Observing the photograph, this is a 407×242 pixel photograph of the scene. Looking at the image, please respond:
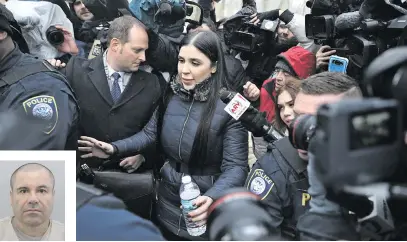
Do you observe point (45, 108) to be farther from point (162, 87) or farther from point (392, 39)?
point (392, 39)

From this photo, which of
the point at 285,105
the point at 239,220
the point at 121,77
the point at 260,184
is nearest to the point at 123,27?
the point at 121,77

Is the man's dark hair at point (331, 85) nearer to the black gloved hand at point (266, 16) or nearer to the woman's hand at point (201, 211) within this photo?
the woman's hand at point (201, 211)

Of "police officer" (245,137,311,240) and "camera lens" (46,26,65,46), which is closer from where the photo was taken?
"police officer" (245,137,311,240)

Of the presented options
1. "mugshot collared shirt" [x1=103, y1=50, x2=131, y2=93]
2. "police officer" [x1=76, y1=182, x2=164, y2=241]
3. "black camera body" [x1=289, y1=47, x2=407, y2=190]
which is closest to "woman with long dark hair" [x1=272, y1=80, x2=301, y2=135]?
"mugshot collared shirt" [x1=103, y1=50, x2=131, y2=93]

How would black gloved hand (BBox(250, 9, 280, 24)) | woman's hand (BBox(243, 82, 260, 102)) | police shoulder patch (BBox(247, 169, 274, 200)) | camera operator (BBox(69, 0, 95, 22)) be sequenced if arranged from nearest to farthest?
1. police shoulder patch (BBox(247, 169, 274, 200))
2. woman's hand (BBox(243, 82, 260, 102))
3. black gloved hand (BBox(250, 9, 280, 24))
4. camera operator (BBox(69, 0, 95, 22))

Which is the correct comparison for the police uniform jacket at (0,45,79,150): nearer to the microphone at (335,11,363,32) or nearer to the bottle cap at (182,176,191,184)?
the bottle cap at (182,176,191,184)

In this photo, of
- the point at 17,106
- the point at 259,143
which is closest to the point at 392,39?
the point at 259,143

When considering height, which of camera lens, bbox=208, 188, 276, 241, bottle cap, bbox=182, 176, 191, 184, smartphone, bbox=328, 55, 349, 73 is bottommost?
bottle cap, bbox=182, 176, 191, 184

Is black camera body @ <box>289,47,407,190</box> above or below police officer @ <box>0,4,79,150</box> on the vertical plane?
above

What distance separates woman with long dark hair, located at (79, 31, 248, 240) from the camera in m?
1.84

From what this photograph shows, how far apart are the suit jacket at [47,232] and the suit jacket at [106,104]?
25.5 inches

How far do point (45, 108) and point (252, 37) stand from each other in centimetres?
123

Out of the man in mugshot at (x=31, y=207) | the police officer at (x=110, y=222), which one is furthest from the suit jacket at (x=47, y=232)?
the police officer at (x=110, y=222)

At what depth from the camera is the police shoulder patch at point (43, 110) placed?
1.56m
